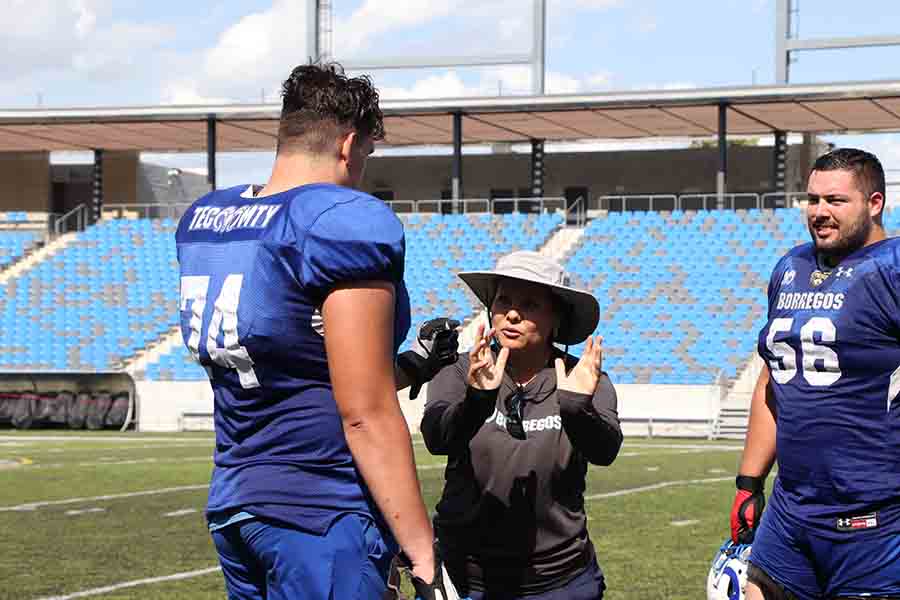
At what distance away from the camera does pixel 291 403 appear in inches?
131

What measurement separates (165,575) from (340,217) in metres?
6.91

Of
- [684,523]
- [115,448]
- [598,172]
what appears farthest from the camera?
[598,172]

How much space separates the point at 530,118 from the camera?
1352 inches

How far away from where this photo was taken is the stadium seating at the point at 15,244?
121 ft

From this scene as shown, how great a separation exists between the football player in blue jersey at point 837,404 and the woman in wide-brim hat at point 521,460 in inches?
31.5

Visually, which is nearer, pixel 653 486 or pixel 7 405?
pixel 653 486

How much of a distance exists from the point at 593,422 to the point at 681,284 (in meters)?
26.8

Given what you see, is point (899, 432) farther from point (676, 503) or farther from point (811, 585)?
point (676, 503)

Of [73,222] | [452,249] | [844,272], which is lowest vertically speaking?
[452,249]

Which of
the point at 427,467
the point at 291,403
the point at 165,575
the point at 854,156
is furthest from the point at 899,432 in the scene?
the point at 427,467

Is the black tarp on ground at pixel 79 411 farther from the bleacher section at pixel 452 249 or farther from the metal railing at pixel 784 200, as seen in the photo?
the metal railing at pixel 784 200

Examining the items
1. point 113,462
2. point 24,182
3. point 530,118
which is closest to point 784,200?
point 530,118

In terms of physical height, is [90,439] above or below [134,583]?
below

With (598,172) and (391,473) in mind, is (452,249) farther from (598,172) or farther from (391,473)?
(391,473)
